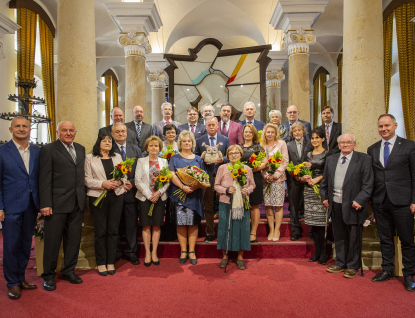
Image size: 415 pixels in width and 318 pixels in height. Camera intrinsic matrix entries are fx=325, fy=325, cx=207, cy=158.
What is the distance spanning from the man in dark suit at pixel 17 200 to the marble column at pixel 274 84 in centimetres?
1060

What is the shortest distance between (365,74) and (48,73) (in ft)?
33.4

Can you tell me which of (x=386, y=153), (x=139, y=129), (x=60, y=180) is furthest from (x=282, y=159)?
(x=60, y=180)

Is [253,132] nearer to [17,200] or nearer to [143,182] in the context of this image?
[143,182]

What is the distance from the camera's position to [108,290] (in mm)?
3764

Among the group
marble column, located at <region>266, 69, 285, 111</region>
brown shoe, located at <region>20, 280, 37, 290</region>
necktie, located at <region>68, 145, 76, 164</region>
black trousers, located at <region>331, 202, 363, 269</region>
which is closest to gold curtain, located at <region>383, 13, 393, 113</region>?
marble column, located at <region>266, 69, 285, 111</region>

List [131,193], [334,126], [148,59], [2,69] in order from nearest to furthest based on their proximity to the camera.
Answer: [131,193]
[334,126]
[2,69]
[148,59]

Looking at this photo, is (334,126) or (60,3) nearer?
(60,3)

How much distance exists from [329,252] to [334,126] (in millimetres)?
2131

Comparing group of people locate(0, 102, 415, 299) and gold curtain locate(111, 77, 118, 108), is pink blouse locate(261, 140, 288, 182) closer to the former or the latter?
group of people locate(0, 102, 415, 299)

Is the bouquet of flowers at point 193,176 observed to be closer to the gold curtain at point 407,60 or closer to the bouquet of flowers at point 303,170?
the bouquet of flowers at point 303,170

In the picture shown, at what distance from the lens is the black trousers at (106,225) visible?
14.2 feet

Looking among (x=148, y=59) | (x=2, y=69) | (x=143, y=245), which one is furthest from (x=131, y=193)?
(x=148, y=59)

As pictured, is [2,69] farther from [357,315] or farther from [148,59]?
[357,315]

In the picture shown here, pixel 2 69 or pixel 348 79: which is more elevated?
pixel 2 69
